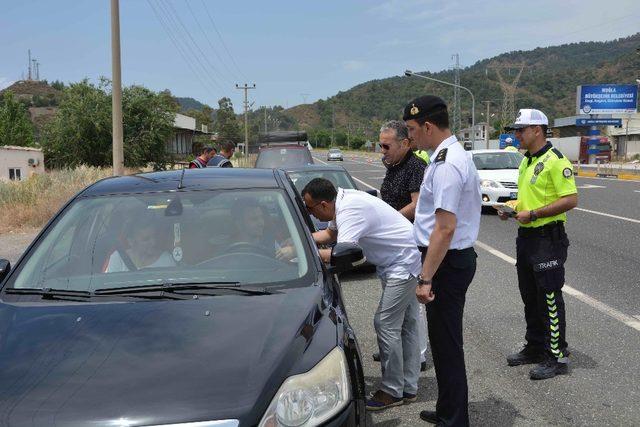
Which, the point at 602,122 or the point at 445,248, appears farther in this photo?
the point at 602,122

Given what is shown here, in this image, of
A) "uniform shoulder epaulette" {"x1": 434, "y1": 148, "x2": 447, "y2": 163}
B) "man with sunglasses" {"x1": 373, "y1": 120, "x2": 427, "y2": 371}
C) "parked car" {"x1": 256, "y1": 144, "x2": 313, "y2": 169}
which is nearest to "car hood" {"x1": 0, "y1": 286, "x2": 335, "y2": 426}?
"uniform shoulder epaulette" {"x1": 434, "y1": 148, "x2": 447, "y2": 163}

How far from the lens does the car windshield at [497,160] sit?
50.5 feet

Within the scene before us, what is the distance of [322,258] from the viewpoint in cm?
348

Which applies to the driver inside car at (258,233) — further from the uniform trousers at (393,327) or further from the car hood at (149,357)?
the uniform trousers at (393,327)

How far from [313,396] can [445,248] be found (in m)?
1.25

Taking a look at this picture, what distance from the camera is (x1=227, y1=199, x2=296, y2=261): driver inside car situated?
3375 mm

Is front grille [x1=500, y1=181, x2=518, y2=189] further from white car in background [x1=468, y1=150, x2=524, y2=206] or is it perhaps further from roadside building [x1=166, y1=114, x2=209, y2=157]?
roadside building [x1=166, y1=114, x2=209, y2=157]

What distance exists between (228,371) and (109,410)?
42cm

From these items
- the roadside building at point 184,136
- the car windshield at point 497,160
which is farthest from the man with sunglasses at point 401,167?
the roadside building at point 184,136

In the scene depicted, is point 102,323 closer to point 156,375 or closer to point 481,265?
point 156,375

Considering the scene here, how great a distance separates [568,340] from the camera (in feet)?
16.9

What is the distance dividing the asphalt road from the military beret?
186cm

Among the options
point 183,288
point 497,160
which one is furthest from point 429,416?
point 497,160

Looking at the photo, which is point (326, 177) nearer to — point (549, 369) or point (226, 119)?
point (549, 369)
